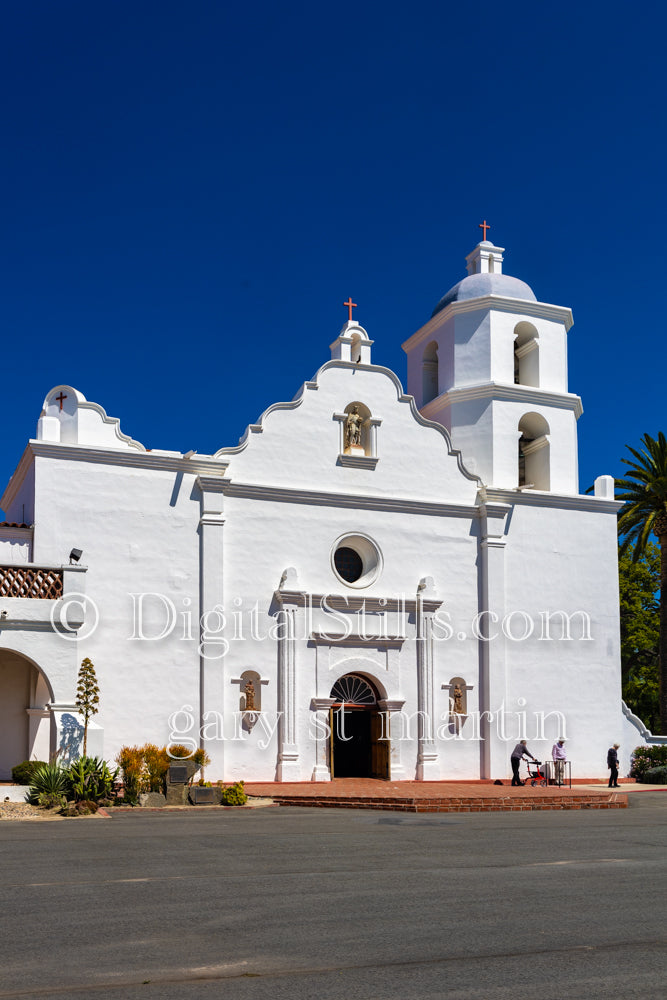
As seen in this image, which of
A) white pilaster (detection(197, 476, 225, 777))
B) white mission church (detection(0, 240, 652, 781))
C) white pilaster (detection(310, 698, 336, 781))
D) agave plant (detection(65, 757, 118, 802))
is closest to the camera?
agave plant (detection(65, 757, 118, 802))

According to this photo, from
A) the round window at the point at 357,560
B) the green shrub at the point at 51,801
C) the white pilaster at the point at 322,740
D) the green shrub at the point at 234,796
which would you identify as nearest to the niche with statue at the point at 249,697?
the white pilaster at the point at 322,740

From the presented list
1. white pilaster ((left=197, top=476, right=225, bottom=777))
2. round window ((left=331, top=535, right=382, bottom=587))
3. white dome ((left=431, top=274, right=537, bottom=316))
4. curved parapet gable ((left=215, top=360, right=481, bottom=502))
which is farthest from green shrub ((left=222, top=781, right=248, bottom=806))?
white dome ((left=431, top=274, right=537, bottom=316))

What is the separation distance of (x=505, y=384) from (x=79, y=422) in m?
12.2

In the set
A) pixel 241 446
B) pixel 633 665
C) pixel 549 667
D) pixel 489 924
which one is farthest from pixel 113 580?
pixel 633 665

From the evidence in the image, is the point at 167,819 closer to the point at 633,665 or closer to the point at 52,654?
the point at 52,654

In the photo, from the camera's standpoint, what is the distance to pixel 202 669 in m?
25.8

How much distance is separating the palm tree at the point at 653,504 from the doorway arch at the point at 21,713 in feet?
69.0

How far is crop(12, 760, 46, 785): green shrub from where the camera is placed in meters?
21.9

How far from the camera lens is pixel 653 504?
36500 mm

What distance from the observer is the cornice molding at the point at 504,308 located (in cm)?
3103

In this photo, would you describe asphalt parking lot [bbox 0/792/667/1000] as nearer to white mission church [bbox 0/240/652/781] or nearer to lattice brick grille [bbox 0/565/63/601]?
lattice brick grille [bbox 0/565/63/601]

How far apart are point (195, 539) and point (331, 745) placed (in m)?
6.32

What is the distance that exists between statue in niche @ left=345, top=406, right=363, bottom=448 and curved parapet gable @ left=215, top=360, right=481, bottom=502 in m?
0.11

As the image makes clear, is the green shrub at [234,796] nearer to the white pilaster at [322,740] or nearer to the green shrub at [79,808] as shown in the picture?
the green shrub at [79,808]
